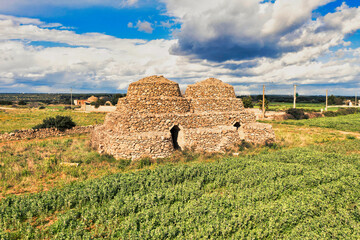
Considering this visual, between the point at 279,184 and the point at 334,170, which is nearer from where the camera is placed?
the point at 279,184

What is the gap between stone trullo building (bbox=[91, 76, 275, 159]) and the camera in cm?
1334

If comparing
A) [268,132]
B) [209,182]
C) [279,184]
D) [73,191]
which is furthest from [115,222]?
[268,132]

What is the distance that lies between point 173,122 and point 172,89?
3.13m

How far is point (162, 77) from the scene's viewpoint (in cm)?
1733

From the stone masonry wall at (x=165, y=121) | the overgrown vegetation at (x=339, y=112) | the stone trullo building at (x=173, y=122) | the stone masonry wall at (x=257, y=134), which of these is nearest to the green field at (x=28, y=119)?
the stone trullo building at (x=173, y=122)

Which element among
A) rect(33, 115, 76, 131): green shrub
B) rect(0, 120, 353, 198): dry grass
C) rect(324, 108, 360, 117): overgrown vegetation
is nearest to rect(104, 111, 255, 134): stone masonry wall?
rect(0, 120, 353, 198): dry grass

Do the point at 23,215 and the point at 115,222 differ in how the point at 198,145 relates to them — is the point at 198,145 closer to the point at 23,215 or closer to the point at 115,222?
the point at 115,222

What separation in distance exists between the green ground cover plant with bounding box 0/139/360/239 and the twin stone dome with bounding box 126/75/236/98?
24.5ft

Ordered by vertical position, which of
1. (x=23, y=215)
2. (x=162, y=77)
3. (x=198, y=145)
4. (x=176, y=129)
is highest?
(x=162, y=77)

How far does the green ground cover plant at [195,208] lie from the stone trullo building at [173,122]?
3.88 meters

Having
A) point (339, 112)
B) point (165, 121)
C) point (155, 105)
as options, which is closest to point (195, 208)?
point (165, 121)

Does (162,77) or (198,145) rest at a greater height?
(162,77)

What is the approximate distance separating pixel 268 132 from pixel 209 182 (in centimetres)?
1092

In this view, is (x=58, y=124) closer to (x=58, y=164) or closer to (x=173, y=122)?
(x=58, y=164)
